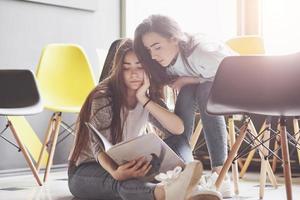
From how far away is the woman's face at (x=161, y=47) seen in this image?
231 centimetres

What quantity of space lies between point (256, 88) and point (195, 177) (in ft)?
2.17

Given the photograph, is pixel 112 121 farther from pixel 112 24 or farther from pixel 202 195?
pixel 112 24

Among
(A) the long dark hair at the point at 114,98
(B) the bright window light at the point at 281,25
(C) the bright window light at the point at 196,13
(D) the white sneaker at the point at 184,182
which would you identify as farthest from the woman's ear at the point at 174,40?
(C) the bright window light at the point at 196,13

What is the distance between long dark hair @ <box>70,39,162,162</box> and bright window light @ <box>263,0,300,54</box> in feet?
6.75

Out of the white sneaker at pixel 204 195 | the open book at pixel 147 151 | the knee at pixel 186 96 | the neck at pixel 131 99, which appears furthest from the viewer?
the knee at pixel 186 96

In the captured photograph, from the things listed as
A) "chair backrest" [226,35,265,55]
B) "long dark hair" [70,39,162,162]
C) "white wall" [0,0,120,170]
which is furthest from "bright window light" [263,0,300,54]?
"long dark hair" [70,39,162,162]

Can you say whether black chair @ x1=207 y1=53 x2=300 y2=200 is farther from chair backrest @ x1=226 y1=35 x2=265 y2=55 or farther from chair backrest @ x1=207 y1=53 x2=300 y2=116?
chair backrest @ x1=226 y1=35 x2=265 y2=55

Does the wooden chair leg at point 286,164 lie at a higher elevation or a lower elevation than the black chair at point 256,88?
lower

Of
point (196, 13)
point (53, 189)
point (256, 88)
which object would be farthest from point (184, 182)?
point (196, 13)

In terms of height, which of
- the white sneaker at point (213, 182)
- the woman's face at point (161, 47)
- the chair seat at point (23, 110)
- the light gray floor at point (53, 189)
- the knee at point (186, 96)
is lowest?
the light gray floor at point (53, 189)

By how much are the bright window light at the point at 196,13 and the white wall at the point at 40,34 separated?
9.6 inches

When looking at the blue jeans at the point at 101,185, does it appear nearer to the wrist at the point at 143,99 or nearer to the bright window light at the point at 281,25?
the wrist at the point at 143,99

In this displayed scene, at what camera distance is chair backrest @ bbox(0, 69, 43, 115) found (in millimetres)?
3182

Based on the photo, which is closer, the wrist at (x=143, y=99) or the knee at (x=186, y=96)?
the wrist at (x=143, y=99)
